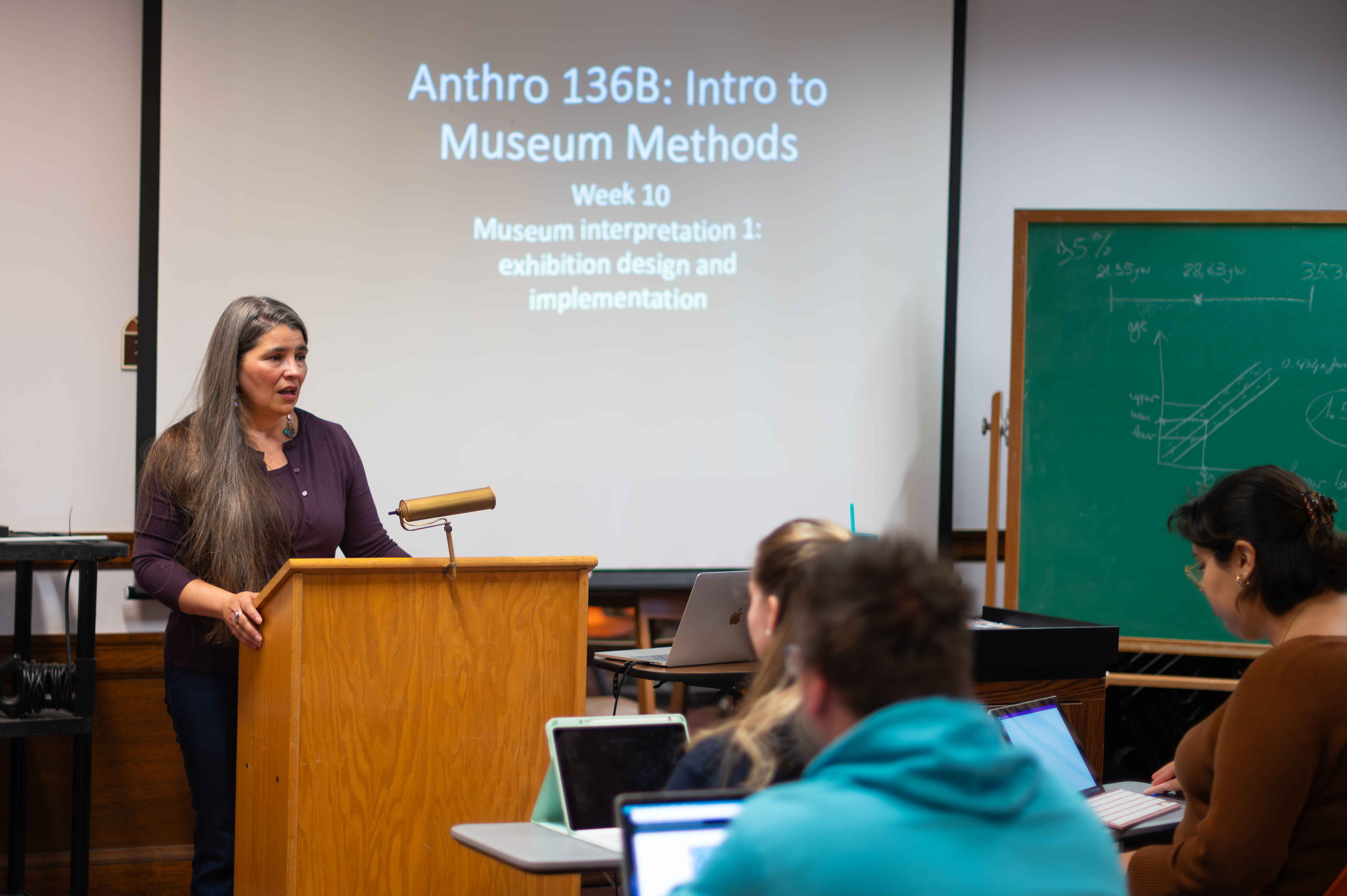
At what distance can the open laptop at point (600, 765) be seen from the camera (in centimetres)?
167

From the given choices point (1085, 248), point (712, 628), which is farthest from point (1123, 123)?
point (712, 628)

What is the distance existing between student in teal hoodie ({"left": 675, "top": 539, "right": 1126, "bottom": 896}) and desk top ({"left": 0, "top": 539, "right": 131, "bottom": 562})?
2.27m

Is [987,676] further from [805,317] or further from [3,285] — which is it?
[3,285]

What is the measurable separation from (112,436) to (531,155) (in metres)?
1.49

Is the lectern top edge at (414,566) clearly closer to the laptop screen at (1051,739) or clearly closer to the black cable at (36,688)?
the laptop screen at (1051,739)

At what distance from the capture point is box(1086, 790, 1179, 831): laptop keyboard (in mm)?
1921

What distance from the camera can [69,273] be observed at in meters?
3.27

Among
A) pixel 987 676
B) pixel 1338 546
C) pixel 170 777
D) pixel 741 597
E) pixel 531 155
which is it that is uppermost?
pixel 531 155

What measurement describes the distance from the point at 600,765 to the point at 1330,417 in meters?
2.85

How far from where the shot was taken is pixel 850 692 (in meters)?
0.98

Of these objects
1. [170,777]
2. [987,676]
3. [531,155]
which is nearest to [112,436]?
[170,777]

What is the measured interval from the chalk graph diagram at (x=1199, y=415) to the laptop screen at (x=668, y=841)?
2690 millimetres

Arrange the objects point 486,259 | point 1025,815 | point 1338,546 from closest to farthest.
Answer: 1. point 1025,815
2. point 1338,546
3. point 486,259

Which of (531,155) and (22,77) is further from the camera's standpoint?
(531,155)
